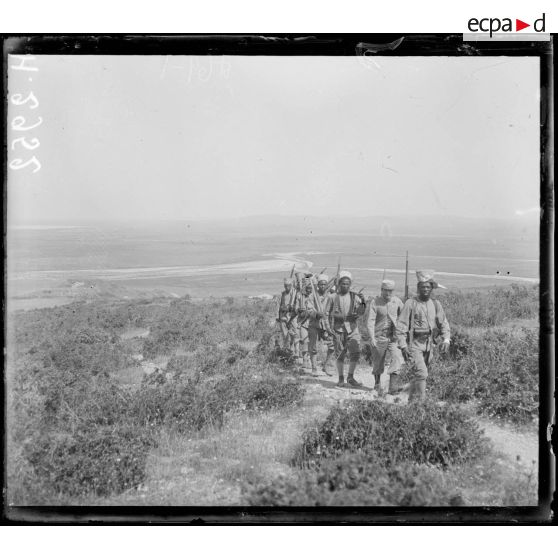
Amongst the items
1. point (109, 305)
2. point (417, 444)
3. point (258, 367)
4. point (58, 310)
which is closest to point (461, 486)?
point (417, 444)

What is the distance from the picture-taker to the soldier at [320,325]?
5027 millimetres

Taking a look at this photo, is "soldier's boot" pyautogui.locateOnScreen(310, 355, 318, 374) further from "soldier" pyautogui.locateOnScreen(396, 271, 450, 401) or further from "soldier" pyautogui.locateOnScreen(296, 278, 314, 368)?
"soldier" pyautogui.locateOnScreen(396, 271, 450, 401)

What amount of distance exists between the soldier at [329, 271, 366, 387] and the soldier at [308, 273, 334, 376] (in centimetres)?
5

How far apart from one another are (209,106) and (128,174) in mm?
1084

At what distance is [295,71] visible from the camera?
4.91 m

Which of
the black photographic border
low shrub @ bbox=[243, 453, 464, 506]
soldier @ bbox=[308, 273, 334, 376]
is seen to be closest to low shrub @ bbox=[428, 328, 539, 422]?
the black photographic border

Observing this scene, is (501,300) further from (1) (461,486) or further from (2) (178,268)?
(2) (178,268)

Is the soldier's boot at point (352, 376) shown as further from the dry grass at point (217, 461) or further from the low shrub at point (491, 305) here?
the low shrub at point (491, 305)

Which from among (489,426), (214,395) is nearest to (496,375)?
A: (489,426)

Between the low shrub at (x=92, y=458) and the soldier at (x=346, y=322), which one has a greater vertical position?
the soldier at (x=346, y=322)

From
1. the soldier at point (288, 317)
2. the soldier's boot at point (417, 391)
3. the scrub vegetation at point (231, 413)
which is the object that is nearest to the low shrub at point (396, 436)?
the scrub vegetation at point (231, 413)

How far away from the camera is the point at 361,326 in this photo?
5.07 m

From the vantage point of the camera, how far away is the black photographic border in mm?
4750

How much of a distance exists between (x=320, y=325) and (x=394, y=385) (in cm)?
97
